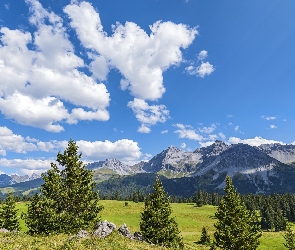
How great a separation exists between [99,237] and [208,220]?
102 m

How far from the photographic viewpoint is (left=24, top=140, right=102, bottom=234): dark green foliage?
3403cm

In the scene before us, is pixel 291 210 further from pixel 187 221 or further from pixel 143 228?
pixel 143 228

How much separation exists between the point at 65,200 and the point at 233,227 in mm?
25243

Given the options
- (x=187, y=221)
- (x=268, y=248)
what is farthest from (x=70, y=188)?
(x=187, y=221)

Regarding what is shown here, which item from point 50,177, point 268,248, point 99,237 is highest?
point 50,177

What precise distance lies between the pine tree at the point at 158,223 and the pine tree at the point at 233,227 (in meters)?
6.56

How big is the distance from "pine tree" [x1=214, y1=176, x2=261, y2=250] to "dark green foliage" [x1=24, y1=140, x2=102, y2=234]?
19.3 metres

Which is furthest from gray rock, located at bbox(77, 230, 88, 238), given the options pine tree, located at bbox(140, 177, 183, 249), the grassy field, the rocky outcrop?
pine tree, located at bbox(140, 177, 183, 249)

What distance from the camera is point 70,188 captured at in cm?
3962

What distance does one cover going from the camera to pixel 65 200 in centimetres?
3816

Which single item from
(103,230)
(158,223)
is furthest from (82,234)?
(158,223)

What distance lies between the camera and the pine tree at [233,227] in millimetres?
37281

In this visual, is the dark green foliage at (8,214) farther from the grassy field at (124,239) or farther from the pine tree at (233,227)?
the pine tree at (233,227)

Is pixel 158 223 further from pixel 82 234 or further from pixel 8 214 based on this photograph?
pixel 8 214
